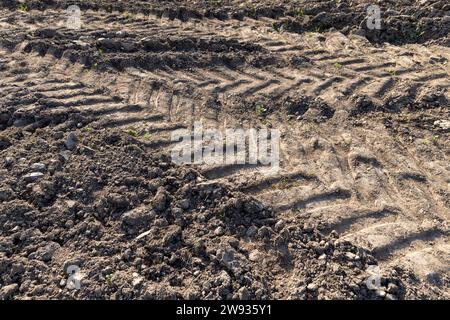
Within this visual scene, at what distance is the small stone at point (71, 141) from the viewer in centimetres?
404

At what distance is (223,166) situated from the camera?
3.95 metres

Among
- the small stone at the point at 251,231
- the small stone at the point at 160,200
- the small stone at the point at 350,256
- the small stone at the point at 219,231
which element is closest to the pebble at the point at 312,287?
the small stone at the point at 350,256

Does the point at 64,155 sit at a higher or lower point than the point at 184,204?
higher

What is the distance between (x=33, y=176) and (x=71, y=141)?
52cm

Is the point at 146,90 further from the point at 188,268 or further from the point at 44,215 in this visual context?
the point at 188,268

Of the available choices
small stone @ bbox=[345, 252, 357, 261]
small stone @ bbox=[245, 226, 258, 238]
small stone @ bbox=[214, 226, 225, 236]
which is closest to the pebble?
small stone @ bbox=[345, 252, 357, 261]

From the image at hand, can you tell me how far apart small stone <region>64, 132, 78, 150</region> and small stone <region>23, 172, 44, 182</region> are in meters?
0.40

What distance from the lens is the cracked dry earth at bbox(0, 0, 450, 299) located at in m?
3.13

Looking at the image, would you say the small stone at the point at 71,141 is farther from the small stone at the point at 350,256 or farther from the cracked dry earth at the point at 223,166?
the small stone at the point at 350,256

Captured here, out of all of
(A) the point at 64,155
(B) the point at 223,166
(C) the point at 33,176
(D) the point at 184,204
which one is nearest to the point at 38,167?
(C) the point at 33,176

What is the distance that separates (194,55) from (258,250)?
10.2ft

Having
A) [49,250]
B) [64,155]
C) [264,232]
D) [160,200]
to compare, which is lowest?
[49,250]

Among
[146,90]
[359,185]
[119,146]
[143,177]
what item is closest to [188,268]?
[143,177]

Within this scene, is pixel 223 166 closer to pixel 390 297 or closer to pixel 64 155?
pixel 64 155
